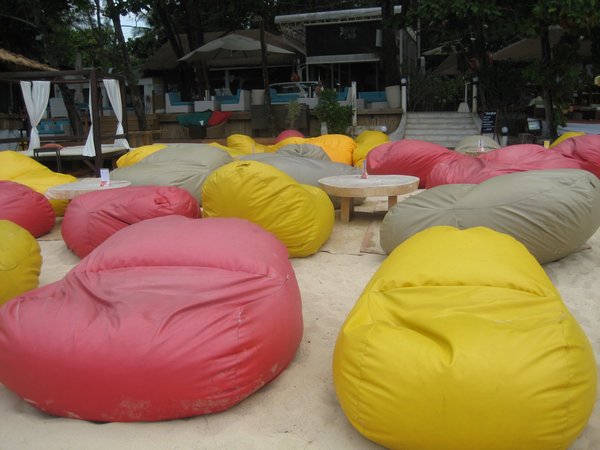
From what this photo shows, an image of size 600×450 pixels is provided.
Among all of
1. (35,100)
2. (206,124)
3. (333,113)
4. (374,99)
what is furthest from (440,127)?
(35,100)

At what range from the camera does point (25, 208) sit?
5426 mm

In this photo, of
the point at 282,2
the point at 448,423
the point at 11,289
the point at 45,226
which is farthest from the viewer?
the point at 282,2

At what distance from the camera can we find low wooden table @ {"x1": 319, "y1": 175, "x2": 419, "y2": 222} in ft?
17.2

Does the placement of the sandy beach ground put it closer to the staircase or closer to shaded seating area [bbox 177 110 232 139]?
the staircase

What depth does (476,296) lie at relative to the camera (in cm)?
216

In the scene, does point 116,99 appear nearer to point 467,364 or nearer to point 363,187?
point 363,187

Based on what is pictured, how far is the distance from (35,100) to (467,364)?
10.6 m

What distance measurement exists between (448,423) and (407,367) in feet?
0.72

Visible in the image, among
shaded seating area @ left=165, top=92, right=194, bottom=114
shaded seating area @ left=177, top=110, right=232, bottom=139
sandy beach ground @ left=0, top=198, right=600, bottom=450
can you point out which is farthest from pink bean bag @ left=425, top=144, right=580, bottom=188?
shaded seating area @ left=165, top=92, right=194, bottom=114

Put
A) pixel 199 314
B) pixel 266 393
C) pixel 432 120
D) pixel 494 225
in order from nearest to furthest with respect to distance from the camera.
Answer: pixel 199 314, pixel 266 393, pixel 494 225, pixel 432 120

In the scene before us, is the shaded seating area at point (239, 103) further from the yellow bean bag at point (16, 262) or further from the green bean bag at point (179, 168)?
the yellow bean bag at point (16, 262)

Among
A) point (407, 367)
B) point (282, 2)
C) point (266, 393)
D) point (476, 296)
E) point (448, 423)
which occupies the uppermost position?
point (282, 2)

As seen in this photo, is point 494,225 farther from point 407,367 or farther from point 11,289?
point 11,289

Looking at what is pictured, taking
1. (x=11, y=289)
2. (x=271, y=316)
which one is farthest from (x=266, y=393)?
(x=11, y=289)
